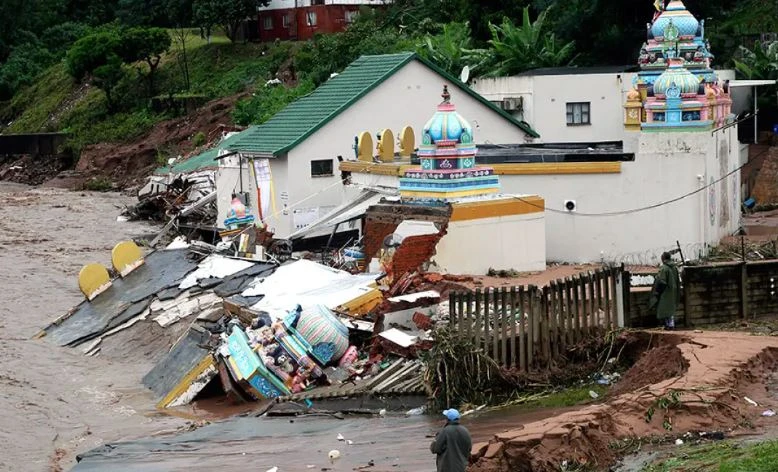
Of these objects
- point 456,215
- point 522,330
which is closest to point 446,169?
point 456,215

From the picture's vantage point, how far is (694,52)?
31.6m

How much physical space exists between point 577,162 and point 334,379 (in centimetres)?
907

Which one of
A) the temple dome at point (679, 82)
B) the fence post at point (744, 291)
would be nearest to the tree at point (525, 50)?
the temple dome at point (679, 82)

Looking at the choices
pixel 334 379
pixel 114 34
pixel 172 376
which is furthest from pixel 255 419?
pixel 114 34

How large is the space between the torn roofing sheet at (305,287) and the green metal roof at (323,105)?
7.37 m

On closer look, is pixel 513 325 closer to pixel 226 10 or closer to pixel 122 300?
pixel 122 300

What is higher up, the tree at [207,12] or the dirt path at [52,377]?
the tree at [207,12]

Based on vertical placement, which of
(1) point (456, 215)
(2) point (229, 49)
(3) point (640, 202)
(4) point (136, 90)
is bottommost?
(3) point (640, 202)

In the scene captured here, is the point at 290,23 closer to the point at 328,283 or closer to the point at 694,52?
the point at 694,52

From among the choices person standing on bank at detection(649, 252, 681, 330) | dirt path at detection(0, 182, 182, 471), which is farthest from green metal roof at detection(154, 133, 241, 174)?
person standing on bank at detection(649, 252, 681, 330)

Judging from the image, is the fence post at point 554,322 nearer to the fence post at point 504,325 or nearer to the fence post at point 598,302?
the fence post at point 504,325

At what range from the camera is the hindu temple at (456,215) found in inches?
950

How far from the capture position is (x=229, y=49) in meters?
71.2

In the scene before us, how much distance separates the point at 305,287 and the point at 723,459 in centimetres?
1156
